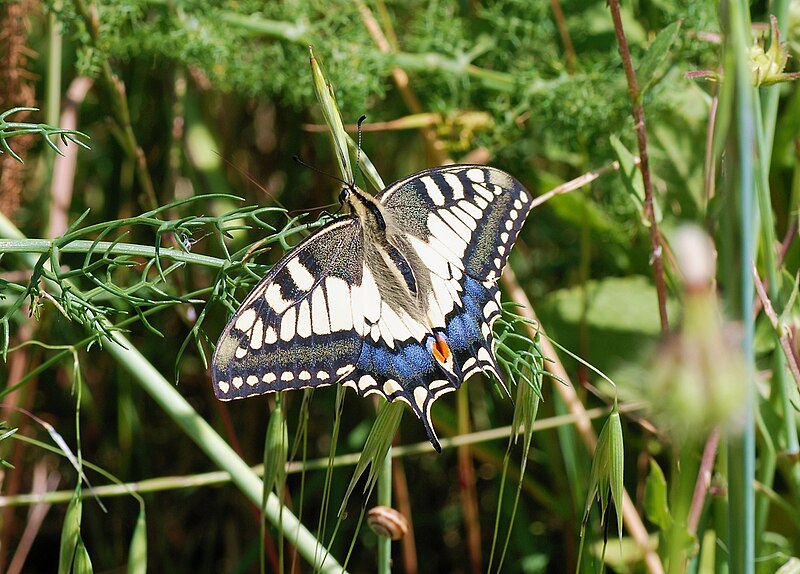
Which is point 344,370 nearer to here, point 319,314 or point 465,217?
point 319,314

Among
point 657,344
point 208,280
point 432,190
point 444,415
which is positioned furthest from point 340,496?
point 657,344

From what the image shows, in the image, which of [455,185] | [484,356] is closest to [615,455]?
[484,356]

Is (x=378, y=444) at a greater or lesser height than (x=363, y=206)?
lesser

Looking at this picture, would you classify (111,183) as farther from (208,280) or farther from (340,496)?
(340,496)

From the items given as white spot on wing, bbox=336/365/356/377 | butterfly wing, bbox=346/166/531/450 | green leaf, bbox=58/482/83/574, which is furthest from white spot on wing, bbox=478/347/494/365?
green leaf, bbox=58/482/83/574

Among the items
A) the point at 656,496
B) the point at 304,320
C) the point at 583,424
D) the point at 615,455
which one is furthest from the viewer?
the point at 583,424

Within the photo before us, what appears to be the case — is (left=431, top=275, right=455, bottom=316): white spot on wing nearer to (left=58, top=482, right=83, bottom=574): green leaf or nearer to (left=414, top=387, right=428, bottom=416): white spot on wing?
(left=414, top=387, right=428, bottom=416): white spot on wing

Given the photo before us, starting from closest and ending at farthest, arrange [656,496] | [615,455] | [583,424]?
[615,455] → [656,496] → [583,424]
